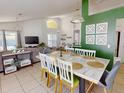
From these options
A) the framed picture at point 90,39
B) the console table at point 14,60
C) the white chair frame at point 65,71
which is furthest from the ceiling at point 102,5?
the console table at point 14,60

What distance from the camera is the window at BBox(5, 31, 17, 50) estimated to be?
607 cm

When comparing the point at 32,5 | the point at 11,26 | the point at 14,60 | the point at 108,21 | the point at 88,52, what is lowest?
the point at 14,60

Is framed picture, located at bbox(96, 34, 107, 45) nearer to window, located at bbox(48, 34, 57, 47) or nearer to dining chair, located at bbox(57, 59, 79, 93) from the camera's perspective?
dining chair, located at bbox(57, 59, 79, 93)

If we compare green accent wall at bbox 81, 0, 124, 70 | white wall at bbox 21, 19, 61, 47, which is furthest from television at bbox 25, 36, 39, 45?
green accent wall at bbox 81, 0, 124, 70

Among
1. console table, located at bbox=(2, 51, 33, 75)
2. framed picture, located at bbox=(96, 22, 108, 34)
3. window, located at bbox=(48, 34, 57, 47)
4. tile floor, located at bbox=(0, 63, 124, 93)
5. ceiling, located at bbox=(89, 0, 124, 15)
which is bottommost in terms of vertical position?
tile floor, located at bbox=(0, 63, 124, 93)

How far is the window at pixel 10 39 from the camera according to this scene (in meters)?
6.07

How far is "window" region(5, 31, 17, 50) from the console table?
9.68 feet

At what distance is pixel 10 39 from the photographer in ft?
20.4

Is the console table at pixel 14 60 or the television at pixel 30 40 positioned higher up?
the television at pixel 30 40

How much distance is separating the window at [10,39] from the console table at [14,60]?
295 cm

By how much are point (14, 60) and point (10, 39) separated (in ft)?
11.0

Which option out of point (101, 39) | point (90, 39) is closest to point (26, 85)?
point (90, 39)

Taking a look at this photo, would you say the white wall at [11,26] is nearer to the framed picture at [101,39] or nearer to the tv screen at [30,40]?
the tv screen at [30,40]

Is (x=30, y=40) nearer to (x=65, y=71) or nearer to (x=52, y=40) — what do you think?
(x=52, y=40)
